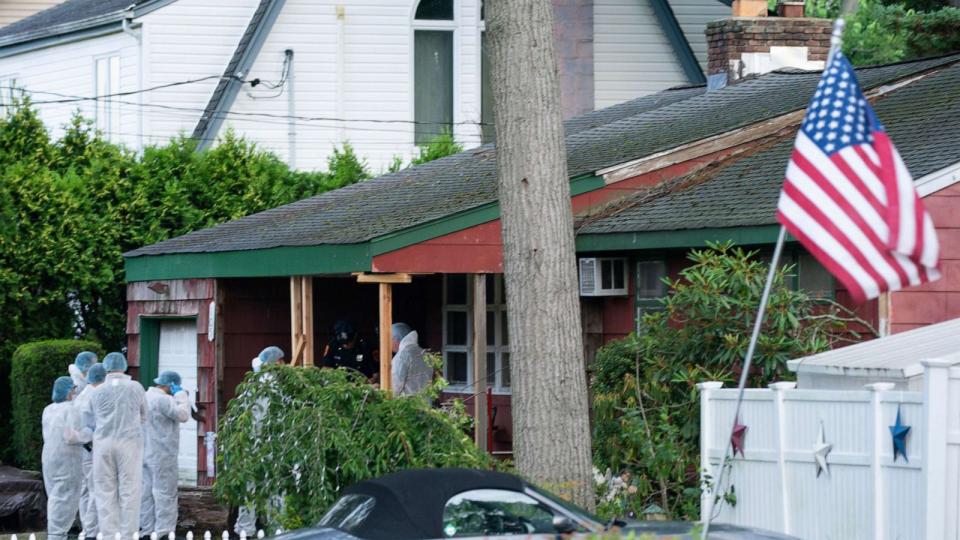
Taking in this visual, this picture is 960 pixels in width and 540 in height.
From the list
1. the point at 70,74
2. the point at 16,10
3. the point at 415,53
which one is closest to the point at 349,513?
the point at 415,53

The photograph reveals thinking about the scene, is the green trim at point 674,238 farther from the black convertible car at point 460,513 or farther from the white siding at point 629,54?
the white siding at point 629,54

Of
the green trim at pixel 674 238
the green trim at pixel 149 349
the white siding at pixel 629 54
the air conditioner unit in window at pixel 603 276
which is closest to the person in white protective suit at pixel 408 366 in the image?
the air conditioner unit in window at pixel 603 276

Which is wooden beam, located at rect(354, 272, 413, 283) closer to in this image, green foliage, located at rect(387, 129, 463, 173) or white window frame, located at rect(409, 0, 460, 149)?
green foliage, located at rect(387, 129, 463, 173)

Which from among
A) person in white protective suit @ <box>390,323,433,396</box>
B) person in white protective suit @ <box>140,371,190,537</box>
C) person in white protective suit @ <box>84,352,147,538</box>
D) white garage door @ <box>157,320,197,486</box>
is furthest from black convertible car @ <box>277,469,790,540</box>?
white garage door @ <box>157,320,197,486</box>

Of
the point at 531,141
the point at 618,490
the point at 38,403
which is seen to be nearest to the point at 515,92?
the point at 531,141

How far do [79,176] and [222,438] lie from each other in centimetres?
1119

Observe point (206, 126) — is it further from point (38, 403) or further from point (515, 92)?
point (515, 92)

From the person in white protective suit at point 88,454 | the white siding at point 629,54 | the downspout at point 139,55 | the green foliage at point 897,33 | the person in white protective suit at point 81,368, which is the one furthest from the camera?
the green foliage at point 897,33

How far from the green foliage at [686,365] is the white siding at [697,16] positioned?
1492cm

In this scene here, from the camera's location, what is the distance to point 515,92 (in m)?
11.8

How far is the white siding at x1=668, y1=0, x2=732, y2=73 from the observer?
2875 centimetres

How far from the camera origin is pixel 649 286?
53.0ft

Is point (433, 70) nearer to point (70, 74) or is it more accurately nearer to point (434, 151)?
point (434, 151)

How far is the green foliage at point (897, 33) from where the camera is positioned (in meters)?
28.3
